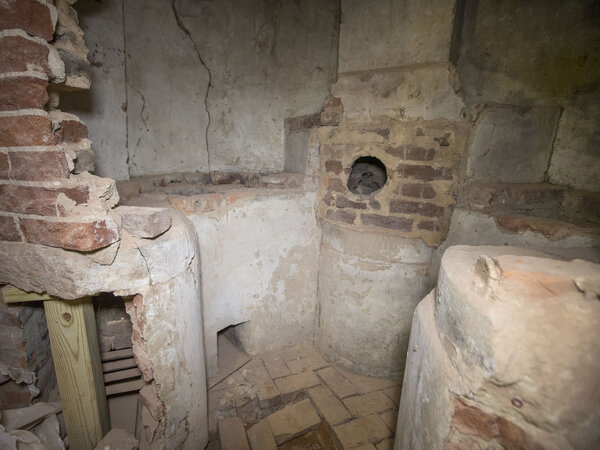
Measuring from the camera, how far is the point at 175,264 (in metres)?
1.51

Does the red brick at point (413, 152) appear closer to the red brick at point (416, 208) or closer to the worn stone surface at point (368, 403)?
the red brick at point (416, 208)

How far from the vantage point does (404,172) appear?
6.71ft

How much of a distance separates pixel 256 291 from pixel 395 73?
74.1 inches

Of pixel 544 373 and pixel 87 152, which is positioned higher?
pixel 87 152

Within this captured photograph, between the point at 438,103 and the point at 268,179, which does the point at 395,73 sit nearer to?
the point at 438,103

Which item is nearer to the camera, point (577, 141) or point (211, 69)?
point (577, 141)

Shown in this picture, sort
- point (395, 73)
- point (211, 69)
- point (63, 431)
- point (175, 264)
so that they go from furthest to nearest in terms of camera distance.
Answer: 1. point (211, 69)
2. point (395, 73)
3. point (63, 431)
4. point (175, 264)

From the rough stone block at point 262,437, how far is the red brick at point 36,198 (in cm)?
172

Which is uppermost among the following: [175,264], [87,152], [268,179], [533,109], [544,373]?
[533,109]

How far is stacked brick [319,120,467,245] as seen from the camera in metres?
1.94

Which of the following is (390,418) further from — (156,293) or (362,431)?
(156,293)

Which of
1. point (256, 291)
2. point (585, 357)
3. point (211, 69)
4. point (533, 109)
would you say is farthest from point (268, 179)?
point (585, 357)

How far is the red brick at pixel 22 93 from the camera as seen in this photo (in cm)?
112

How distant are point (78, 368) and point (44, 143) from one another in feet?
3.67
